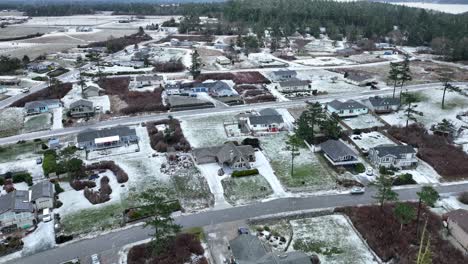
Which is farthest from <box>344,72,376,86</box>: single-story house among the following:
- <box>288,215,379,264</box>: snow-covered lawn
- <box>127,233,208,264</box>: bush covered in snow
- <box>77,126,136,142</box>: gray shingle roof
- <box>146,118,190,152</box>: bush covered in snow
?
<box>127,233,208,264</box>: bush covered in snow

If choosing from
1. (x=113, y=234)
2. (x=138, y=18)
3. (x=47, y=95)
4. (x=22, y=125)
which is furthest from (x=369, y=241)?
(x=138, y=18)

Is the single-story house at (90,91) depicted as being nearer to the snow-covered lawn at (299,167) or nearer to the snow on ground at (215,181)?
the snow on ground at (215,181)

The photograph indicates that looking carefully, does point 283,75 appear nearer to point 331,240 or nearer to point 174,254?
point 331,240

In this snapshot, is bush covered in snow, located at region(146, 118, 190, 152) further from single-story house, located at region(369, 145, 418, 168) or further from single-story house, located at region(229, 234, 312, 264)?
single-story house, located at region(369, 145, 418, 168)

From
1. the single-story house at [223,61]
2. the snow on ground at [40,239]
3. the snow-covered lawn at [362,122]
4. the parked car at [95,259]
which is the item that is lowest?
the snow on ground at [40,239]

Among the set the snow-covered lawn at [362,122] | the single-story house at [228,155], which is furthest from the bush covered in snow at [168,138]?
the snow-covered lawn at [362,122]

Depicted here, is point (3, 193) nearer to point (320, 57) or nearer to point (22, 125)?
point (22, 125)
